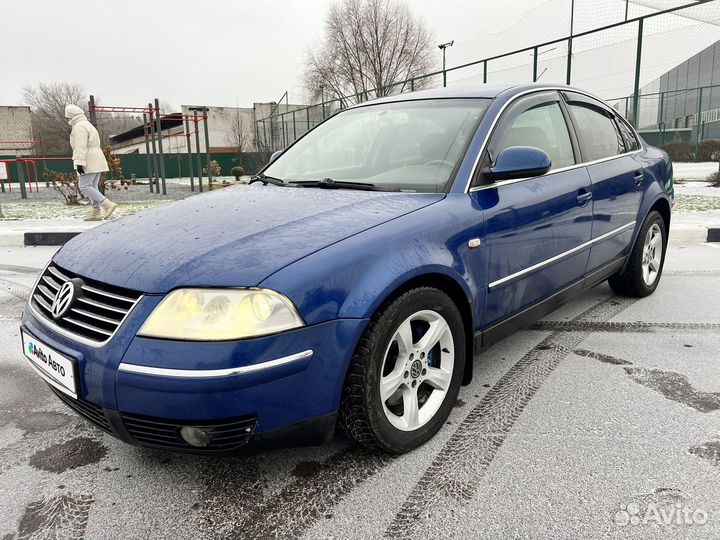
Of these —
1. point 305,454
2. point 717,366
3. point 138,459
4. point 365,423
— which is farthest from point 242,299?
point 717,366

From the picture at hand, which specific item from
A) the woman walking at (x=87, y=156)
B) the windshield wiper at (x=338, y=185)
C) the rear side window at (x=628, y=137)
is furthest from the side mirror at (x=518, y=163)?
the woman walking at (x=87, y=156)

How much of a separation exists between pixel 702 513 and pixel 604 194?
2115mm

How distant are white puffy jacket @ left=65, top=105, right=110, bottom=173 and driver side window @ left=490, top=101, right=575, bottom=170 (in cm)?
797

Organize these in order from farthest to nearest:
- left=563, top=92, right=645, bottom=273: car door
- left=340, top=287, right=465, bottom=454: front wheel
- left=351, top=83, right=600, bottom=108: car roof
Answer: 1. left=563, top=92, right=645, bottom=273: car door
2. left=351, top=83, right=600, bottom=108: car roof
3. left=340, top=287, right=465, bottom=454: front wheel

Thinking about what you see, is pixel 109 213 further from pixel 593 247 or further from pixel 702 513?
pixel 702 513

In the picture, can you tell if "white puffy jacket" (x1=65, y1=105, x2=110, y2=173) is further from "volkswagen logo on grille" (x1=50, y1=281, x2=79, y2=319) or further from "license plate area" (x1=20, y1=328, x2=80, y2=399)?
"volkswagen logo on grille" (x1=50, y1=281, x2=79, y2=319)

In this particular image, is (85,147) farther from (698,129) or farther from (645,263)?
(698,129)

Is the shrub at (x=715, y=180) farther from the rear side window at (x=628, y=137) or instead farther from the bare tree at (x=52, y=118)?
the bare tree at (x=52, y=118)

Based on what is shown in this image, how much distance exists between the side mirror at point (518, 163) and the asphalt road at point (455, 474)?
1.09 meters

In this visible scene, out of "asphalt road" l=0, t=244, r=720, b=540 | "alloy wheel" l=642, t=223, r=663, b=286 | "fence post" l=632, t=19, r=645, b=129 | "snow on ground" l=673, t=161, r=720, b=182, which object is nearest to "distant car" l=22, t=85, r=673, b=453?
"asphalt road" l=0, t=244, r=720, b=540

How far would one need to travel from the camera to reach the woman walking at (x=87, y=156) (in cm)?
915

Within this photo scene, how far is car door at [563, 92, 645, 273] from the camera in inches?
136

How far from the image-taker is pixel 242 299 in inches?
70.4

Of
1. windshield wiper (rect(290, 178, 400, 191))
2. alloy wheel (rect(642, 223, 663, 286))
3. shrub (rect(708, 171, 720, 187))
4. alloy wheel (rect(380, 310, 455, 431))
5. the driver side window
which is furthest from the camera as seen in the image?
shrub (rect(708, 171, 720, 187))
